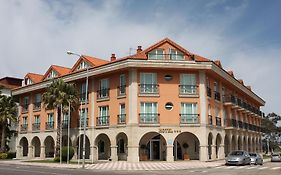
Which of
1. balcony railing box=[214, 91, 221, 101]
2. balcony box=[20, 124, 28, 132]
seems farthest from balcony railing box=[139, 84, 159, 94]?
balcony box=[20, 124, 28, 132]

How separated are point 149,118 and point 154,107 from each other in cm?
137

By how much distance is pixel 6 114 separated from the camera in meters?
A: 51.6

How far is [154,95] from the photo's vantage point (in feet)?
132

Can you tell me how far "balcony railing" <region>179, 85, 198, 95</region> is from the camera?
133 ft

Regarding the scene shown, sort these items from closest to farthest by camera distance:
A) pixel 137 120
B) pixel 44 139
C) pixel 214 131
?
pixel 137 120 < pixel 214 131 < pixel 44 139

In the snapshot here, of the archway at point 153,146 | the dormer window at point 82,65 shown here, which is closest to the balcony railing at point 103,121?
the archway at point 153,146

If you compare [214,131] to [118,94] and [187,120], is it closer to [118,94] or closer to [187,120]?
[187,120]

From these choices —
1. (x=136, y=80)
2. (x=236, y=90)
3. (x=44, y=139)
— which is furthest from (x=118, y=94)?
(x=236, y=90)

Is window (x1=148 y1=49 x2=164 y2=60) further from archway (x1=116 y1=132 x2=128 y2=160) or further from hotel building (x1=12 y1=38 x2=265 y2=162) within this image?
archway (x1=116 y1=132 x2=128 y2=160)

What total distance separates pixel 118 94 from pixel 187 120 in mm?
8414

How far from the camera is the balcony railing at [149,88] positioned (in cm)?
4019

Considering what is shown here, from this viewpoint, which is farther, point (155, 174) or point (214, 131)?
point (214, 131)

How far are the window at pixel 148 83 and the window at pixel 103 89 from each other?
5033 millimetres

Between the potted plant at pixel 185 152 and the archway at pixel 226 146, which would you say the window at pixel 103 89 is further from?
the archway at pixel 226 146
